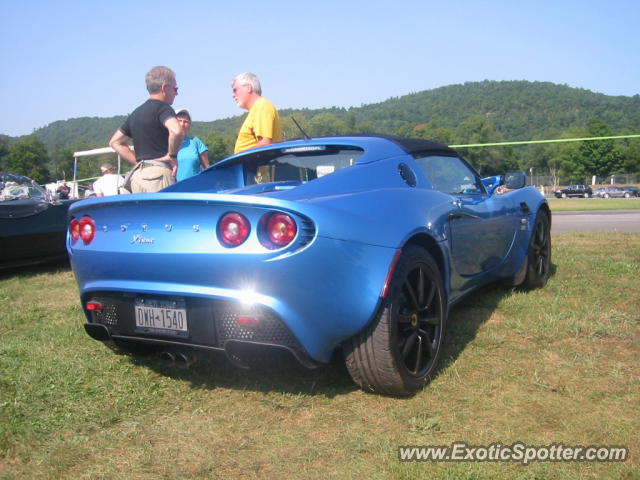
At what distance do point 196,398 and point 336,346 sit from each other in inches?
29.6

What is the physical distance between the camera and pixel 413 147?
10.6 ft

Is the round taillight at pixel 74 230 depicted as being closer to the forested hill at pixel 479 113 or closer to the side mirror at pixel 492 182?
the side mirror at pixel 492 182

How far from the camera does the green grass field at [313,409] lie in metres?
1.97

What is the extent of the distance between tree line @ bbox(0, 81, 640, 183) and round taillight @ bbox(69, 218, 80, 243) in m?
58.8

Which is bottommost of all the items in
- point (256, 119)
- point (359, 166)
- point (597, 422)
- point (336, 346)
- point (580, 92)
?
point (597, 422)

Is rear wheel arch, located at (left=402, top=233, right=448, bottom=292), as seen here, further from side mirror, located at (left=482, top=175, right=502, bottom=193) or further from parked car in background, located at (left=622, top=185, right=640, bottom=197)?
parked car in background, located at (left=622, top=185, right=640, bottom=197)

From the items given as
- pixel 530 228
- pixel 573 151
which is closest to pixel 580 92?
pixel 573 151

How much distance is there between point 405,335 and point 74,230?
159cm

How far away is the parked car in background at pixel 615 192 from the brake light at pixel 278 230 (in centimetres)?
5474

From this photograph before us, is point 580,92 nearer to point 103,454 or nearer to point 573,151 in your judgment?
point 573,151

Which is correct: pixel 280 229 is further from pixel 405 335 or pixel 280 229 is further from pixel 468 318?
pixel 468 318

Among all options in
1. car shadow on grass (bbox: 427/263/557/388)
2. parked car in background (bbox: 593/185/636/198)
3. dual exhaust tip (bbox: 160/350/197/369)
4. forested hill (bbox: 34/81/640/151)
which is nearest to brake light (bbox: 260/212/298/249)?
dual exhaust tip (bbox: 160/350/197/369)

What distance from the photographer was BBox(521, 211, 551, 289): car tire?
4.39 meters

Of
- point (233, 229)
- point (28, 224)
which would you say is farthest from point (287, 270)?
point (28, 224)
